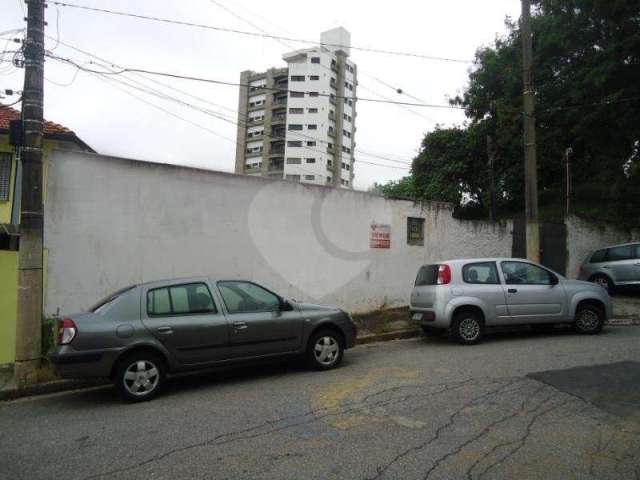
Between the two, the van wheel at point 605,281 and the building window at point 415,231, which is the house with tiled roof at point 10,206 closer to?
the building window at point 415,231

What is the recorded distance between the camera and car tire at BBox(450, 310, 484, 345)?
8.48m

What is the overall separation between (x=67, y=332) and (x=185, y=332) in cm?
133

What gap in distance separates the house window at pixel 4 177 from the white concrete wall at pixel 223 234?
1.61 metres

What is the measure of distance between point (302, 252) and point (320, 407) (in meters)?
5.98

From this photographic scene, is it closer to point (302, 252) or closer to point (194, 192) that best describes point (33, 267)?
point (194, 192)

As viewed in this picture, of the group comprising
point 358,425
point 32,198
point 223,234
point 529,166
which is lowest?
point 358,425

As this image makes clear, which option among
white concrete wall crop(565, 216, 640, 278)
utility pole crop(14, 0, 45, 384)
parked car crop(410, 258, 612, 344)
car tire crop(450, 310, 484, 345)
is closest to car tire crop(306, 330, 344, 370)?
parked car crop(410, 258, 612, 344)

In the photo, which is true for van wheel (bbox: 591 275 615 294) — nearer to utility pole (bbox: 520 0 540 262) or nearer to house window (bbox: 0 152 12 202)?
utility pole (bbox: 520 0 540 262)

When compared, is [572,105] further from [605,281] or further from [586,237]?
[605,281]

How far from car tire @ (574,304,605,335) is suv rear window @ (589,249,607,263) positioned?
5683mm

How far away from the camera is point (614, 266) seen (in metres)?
13.6

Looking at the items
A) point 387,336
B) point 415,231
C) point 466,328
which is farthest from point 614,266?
point 387,336

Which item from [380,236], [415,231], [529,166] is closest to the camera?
[529,166]

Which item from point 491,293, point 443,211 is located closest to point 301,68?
point 443,211
